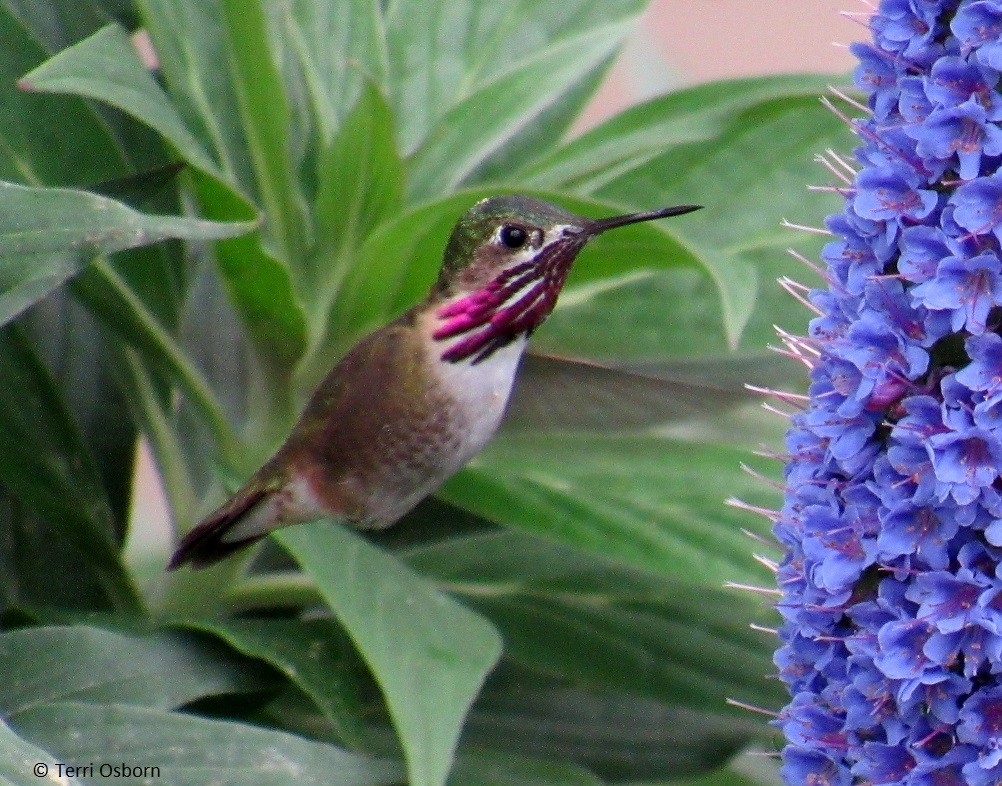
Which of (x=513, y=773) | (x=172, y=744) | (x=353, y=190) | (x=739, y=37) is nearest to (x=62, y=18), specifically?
(x=353, y=190)

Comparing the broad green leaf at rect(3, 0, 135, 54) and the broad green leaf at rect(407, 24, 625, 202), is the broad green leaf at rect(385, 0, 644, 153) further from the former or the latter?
the broad green leaf at rect(3, 0, 135, 54)

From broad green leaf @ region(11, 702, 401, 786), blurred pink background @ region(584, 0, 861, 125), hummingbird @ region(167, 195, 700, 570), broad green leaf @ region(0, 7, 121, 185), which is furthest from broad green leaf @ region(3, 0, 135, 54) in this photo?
blurred pink background @ region(584, 0, 861, 125)

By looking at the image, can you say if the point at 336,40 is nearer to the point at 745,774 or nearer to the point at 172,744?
the point at 172,744

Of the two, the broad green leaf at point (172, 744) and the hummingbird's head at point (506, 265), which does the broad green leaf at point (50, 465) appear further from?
the hummingbird's head at point (506, 265)

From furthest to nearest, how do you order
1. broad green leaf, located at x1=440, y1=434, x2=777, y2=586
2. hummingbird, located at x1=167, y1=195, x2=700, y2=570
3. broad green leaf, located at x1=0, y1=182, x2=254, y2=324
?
broad green leaf, located at x1=440, y1=434, x2=777, y2=586 → hummingbird, located at x1=167, y1=195, x2=700, y2=570 → broad green leaf, located at x1=0, y1=182, x2=254, y2=324

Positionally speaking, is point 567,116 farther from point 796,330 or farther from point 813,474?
point 813,474

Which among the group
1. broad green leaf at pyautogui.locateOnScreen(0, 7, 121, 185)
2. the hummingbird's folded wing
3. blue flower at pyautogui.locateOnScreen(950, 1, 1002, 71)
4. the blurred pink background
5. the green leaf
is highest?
blue flower at pyautogui.locateOnScreen(950, 1, 1002, 71)
